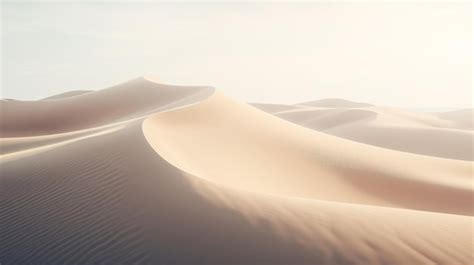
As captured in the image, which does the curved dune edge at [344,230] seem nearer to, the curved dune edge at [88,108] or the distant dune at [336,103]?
the curved dune edge at [88,108]

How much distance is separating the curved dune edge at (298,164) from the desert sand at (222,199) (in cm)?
6

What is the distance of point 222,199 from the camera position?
6371mm

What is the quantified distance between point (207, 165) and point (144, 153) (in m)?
1.84

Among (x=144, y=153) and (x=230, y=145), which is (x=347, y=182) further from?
(x=144, y=153)

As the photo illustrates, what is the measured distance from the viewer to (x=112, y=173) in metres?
7.98

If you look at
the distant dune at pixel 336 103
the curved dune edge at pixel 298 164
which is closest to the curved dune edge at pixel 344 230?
the curved dune edge at pixel 298 164

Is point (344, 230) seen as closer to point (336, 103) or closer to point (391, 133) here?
point (391, 133)

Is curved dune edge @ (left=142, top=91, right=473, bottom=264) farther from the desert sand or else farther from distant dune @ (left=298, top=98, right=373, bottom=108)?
distant dune @ (left=298, top=98, right=373, bottom=108)

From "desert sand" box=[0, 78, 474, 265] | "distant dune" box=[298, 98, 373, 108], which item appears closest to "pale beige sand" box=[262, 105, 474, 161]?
"desert sand" box=[0, 78, 474, 265]

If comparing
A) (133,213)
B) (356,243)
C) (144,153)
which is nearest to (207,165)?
(144,153)

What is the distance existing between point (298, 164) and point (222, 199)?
6475 mm

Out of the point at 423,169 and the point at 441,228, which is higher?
the point at 441,228

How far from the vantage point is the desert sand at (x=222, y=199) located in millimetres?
5426

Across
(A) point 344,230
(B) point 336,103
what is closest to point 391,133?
(A) point 344,230
